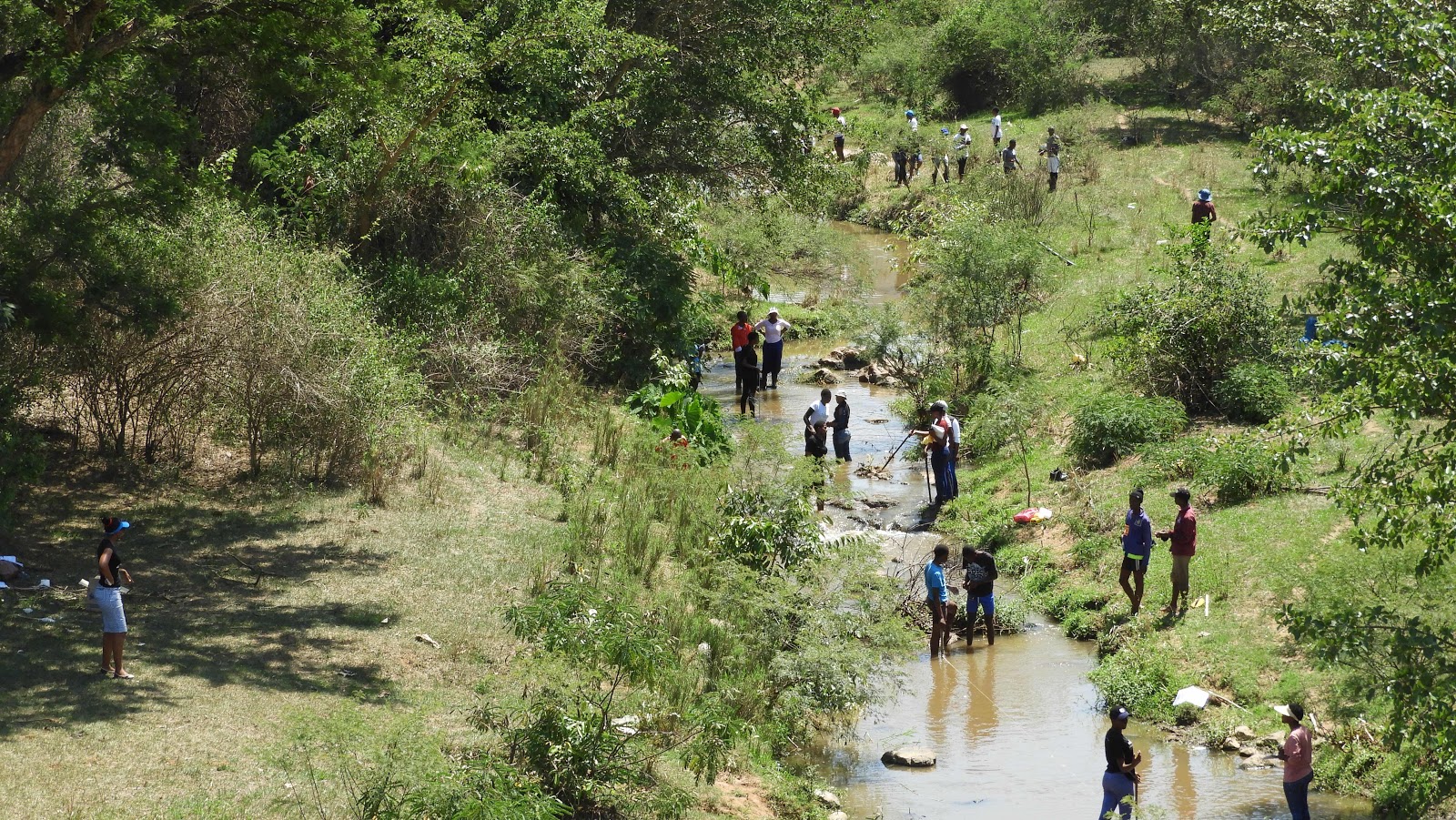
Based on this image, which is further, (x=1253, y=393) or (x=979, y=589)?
(x=1253, y=393)

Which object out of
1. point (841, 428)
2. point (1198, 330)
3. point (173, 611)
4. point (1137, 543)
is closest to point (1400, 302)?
point (1137, 543)

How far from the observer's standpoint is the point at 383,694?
1039 centimetres

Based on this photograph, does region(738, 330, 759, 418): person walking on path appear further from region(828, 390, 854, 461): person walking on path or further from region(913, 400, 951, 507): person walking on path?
region(913, 400, 951, 507): person walking on path

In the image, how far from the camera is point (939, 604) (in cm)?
1378

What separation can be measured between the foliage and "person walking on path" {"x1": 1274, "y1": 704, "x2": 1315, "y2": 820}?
357 inches

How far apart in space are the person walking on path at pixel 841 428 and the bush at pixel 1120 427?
321cm

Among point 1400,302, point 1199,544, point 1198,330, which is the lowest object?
point 1199,544

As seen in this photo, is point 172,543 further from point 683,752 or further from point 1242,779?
point 1242,779

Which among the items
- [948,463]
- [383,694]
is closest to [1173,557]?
[948,463]

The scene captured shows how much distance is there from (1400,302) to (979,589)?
19.4 ft

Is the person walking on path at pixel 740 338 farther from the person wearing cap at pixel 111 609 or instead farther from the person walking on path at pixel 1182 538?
the person wearing cap at pixel 111 609

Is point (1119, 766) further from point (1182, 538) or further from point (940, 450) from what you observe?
point (940, 450)

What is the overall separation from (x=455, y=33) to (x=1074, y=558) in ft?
38.3

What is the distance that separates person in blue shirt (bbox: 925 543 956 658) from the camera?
45.1 feet
